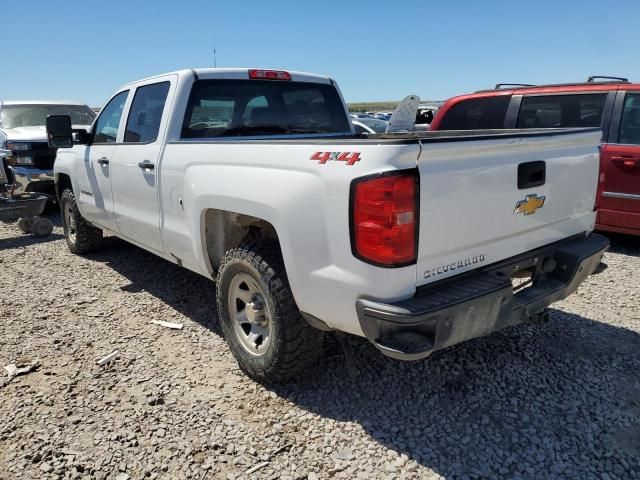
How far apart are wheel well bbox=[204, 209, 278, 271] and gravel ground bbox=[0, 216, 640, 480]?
2.47 feet

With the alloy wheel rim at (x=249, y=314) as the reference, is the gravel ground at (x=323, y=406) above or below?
below

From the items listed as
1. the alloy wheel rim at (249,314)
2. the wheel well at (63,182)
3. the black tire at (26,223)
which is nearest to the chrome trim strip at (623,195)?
the alloy wheel rim at (249,314)

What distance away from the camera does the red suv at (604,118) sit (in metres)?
5.52

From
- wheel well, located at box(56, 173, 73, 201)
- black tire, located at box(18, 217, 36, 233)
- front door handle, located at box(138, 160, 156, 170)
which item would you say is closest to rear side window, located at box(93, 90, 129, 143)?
front door handle, located at box(138, 160, 156, 170)

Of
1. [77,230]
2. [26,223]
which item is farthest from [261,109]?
[26,223]

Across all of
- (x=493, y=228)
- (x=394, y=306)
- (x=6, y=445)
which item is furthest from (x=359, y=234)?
(x=6, y=445)

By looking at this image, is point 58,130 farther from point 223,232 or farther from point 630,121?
point 630,121

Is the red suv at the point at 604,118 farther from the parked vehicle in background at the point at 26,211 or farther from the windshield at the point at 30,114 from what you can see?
the windshield at the point at 30,114

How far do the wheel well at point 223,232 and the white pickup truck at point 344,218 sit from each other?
1 centimetres

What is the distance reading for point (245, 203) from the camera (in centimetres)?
283

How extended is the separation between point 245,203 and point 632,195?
472 cm

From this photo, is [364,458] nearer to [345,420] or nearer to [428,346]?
[345,420]

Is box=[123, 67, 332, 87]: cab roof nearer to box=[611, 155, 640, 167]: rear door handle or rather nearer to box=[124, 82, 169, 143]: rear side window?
box=[124, 82, 169, 143]: rear side window

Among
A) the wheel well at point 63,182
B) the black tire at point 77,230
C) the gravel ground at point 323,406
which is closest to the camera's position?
the gravel ground at point 323,406
